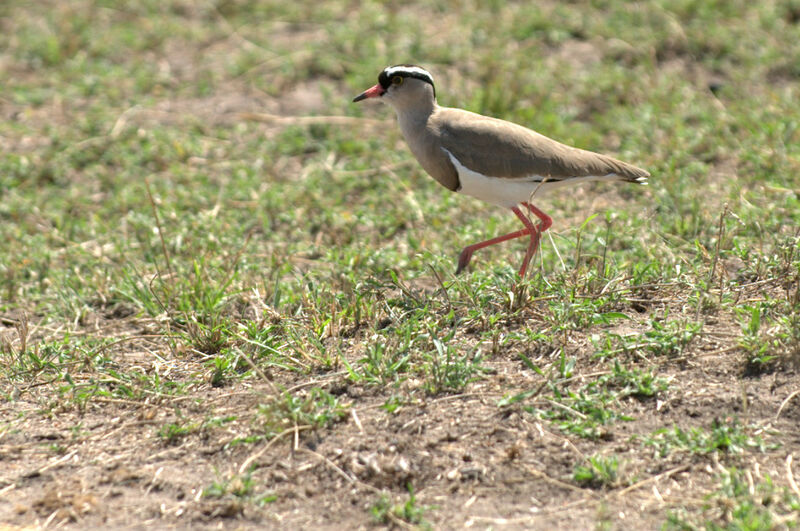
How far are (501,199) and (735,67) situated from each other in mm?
3966

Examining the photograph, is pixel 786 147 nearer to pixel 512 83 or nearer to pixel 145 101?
pixel 512 83

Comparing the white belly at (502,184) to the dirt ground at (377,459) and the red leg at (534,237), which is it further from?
the dirt ground at (377,459)

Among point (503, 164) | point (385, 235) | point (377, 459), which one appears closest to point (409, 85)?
point (503, 164)

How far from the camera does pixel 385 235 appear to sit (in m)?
6.65

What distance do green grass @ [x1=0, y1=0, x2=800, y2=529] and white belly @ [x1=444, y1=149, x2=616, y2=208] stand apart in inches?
13.8

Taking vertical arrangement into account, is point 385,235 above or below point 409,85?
below

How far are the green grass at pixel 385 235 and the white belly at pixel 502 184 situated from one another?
13.8 inches

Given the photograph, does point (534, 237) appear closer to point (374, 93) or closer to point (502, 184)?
point (502, 184)

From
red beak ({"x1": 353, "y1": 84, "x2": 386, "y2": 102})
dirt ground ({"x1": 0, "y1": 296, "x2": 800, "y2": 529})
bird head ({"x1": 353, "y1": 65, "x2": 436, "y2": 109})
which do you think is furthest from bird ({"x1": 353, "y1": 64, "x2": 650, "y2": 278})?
dirt ground ({"x1": 0, "y1": 296, "x2": 800, "y2": 529})

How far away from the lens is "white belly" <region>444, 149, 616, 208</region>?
5512 mm

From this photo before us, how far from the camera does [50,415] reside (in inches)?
183

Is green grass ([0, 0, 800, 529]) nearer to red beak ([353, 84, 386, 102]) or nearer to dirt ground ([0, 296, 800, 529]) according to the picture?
dirt ground ([0, 296, 800, 529])

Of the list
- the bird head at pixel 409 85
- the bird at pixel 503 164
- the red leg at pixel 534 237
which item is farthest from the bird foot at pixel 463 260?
the bird head at pixel 409 85

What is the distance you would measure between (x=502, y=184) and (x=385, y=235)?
4.38 ft
